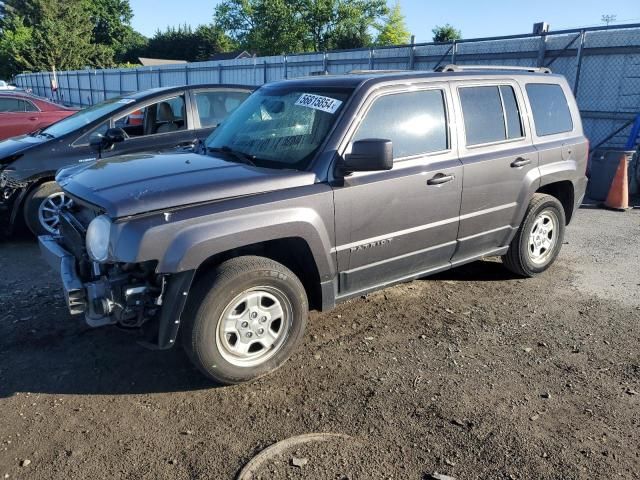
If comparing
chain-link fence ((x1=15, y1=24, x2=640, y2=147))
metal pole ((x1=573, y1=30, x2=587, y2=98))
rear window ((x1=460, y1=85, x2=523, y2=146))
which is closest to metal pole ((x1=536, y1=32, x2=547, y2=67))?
chain-link fence ((x1=15, y1=24, x2=640, y2=147))

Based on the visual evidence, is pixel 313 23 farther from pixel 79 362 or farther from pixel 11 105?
pixel 79 362

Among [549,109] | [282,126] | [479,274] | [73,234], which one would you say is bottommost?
[479,274]

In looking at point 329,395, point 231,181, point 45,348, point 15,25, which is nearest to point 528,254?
point 329,395

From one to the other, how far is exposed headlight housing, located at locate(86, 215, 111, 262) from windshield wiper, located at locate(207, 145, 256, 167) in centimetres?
114

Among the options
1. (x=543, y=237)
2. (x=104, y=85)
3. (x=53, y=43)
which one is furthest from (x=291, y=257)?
(x=53, y=43)

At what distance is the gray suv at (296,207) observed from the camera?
3.20 metres

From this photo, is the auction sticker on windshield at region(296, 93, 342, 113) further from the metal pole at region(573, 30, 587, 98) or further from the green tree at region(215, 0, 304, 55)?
the green tree at region(215, 0, 304, 55)

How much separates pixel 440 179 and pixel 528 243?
1615mm

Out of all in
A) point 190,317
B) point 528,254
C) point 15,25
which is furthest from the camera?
point 15,25

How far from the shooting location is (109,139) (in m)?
6.20

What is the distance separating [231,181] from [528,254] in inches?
128

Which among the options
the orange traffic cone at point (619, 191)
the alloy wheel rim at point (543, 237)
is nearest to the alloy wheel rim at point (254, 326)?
the alloy wheel rim at point (543, 237)

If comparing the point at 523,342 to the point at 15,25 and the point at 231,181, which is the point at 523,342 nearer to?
the point at 231,181

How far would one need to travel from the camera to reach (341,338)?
13.8 feet
